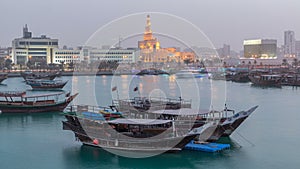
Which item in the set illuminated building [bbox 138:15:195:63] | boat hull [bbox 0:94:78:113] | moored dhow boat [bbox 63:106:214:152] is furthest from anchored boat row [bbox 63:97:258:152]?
illuminated building [bbox 138:15:195:63]

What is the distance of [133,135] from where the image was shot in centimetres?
761

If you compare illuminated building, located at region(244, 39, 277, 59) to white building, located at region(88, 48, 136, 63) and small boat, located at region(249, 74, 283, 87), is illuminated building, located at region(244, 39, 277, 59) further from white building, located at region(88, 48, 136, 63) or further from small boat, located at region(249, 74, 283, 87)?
small boat, located at region(249, 74, 283, 87)

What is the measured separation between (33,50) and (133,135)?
1728 inches

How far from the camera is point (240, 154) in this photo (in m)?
7.64

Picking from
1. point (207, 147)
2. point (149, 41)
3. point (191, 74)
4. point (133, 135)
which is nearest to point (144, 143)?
point (133, 135)

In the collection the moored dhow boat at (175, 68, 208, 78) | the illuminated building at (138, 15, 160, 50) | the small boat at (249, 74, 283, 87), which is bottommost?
the small boat at (249, 74, 283, 87)

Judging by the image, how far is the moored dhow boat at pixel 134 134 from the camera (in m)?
Answer: 7.40

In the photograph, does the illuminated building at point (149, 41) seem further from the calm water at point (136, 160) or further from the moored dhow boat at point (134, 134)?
the moored dhow boat at point (134, 134)

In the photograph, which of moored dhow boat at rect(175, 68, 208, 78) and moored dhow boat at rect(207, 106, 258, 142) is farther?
moored dhow boat at rect(175, 68, 208, 78)

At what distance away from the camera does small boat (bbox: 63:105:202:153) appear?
24.3 ft

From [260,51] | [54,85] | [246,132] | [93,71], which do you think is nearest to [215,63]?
[260,51]

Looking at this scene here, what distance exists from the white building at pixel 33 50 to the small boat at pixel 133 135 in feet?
136

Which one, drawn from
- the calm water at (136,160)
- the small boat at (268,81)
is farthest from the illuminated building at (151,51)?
the calm water at (136,160)

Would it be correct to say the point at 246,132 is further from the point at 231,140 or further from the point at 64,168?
the point at 64,168
